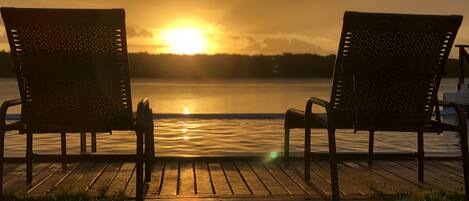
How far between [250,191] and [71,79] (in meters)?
1.50

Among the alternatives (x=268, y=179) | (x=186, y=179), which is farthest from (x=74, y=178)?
(x=268, y=179)

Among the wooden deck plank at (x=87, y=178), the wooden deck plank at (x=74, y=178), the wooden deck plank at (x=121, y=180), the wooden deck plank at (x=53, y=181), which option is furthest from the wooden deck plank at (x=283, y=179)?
the wooden deck plank at (x=53, y=181)

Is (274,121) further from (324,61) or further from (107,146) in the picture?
(324,61)

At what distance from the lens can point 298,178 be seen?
203 inches

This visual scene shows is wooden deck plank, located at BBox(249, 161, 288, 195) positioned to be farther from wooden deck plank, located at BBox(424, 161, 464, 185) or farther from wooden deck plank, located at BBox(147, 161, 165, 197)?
wooden deck plank, located at BBox(424, 161, 464, 185)

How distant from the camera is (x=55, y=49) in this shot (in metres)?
4.30

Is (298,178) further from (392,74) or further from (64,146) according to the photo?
(64,146)

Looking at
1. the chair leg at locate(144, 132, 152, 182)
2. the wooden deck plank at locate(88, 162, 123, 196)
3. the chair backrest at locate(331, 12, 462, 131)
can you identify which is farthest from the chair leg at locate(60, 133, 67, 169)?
the chair backrest at locate(331, 12, 462, 131)

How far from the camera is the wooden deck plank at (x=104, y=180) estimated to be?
4492 mm

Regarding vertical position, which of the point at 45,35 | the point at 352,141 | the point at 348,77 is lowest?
the point at 352,141

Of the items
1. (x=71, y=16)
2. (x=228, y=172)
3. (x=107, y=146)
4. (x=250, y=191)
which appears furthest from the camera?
(x=107, y=146)

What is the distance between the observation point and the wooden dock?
4504mm

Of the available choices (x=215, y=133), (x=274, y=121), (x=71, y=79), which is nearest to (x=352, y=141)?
(x=215, y=133)

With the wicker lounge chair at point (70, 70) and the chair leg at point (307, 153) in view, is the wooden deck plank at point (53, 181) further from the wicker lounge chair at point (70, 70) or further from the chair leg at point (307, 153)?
the chair leg at point (307, 153)
